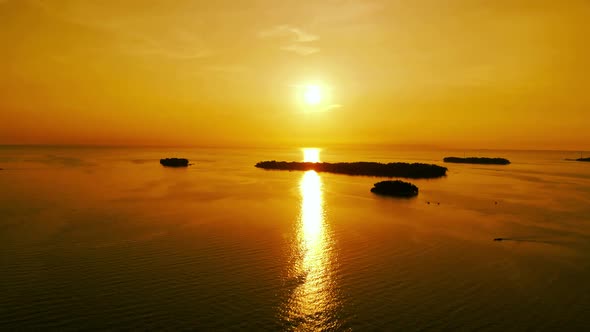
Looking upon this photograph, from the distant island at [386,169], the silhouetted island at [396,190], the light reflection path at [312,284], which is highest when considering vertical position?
the distant island at [386,169]

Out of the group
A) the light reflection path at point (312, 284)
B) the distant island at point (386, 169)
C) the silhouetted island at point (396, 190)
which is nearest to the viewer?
the light reflection path at point (312, 284)

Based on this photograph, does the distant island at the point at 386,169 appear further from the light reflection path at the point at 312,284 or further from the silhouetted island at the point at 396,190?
the light reflection path at the point at 312,284

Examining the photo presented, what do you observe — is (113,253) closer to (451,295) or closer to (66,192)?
(451,295)

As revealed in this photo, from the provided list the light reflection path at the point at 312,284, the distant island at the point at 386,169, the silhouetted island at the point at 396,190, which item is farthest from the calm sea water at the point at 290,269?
the distant island at the point at 386,169

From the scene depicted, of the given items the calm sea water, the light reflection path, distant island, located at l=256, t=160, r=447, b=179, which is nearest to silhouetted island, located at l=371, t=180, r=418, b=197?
the calm sea water

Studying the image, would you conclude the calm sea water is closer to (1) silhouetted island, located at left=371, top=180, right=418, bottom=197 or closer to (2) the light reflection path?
(2) the light reflection path

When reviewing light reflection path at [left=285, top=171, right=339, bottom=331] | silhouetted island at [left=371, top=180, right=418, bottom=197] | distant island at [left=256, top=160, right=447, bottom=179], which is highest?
distant island at [left=256, top=160, right=447, bottom=179]

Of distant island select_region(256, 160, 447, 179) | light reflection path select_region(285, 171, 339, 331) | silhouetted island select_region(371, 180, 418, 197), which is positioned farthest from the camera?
distant island select_region(256, 160, 447, 179)

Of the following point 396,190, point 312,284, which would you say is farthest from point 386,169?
point 312,284

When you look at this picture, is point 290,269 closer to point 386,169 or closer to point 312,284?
point 312,284
